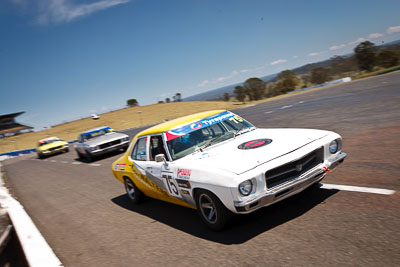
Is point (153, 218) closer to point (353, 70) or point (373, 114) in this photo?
point (373, 114)

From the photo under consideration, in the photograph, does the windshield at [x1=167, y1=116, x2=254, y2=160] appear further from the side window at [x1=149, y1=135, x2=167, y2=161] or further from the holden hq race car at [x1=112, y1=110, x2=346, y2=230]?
the side window at [x1=149, y1=135, x2=167, y2=161]

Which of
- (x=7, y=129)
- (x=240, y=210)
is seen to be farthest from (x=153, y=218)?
(x=7, y=129)

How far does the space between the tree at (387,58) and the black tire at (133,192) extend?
2319 inches

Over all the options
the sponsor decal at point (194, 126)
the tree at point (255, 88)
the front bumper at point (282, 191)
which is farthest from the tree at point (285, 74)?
the front bumper at point (282, 191)

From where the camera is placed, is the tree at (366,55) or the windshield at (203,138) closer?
the windshield at (203,138)

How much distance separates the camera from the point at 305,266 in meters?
3.00

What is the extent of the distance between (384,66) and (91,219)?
60984 mm

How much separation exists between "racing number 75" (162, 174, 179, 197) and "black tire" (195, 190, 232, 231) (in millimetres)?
514

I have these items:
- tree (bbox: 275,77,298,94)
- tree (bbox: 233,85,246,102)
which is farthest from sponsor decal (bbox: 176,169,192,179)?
tree (bbox: 233,85,246,102)

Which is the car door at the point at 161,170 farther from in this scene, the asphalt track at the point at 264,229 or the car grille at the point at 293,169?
the car grille at the point at 293,169

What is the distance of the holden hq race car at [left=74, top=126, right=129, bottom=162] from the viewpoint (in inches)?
583

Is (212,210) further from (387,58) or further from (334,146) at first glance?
(387,58)

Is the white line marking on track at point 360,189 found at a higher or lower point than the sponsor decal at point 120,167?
lower

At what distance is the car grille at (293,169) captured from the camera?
3922mm
